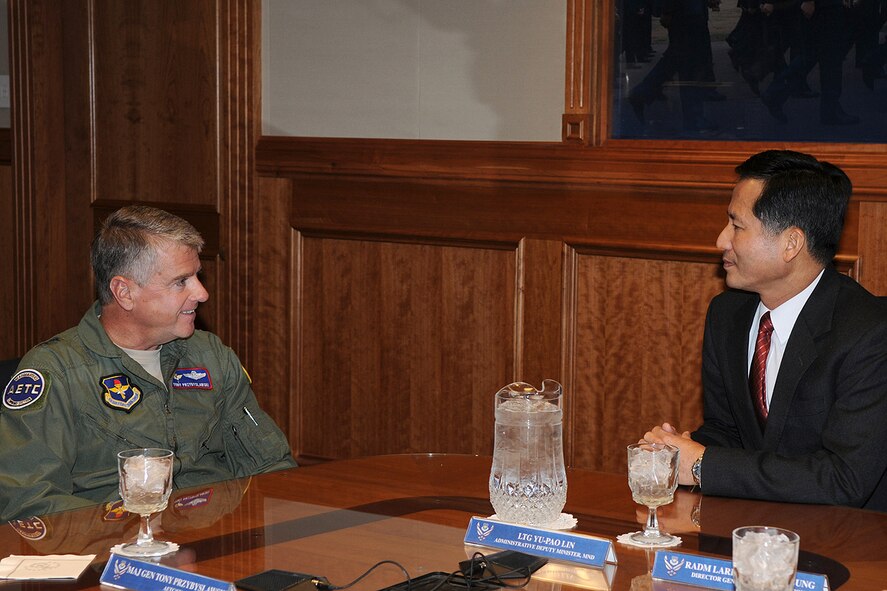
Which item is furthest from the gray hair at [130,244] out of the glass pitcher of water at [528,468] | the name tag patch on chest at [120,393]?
the glass pitcher of water at [528,468]

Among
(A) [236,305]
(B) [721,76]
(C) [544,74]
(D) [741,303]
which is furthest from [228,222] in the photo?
(D) [741,303]

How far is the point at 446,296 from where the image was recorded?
4398 mm

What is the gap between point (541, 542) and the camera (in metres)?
1.84

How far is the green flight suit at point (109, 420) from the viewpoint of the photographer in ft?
7.81

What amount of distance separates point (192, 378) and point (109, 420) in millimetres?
249

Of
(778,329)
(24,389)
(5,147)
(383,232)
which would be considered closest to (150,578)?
(24,389)

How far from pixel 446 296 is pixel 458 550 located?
2.58 m

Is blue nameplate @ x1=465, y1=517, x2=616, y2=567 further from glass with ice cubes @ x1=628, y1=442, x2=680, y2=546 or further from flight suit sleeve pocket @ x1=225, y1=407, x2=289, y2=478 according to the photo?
flight suit sleeve pocket @ x1=225, y1=407, x2=289, y2=478

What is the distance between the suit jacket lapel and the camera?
8.60 ft

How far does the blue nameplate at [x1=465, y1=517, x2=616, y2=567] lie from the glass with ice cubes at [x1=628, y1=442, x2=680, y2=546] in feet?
0.40

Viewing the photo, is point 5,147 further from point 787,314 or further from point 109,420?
point 787,314

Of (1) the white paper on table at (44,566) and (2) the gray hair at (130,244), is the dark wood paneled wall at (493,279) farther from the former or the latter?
(1) the white paper on table at (44,566)

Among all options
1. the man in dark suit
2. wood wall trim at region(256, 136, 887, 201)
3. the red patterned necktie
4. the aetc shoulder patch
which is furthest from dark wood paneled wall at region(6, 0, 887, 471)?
the aetc shoulder patch

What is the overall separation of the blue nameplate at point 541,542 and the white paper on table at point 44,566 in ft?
1.92
